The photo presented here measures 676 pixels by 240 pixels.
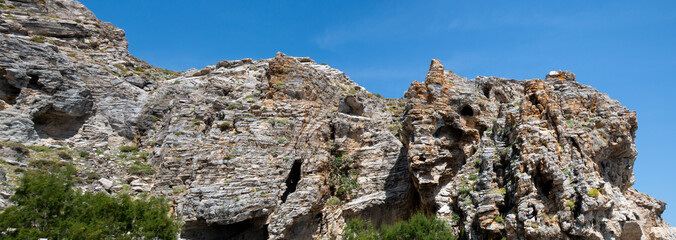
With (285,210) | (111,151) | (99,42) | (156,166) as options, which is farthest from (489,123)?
(99,42)

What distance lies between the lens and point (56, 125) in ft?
130

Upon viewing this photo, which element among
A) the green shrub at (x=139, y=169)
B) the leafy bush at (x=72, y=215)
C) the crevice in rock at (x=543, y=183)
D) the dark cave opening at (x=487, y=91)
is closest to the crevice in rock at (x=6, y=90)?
the green shrub at (x=139, y=169)

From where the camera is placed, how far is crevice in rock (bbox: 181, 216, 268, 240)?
103 feet

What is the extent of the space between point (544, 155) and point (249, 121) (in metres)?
22.6

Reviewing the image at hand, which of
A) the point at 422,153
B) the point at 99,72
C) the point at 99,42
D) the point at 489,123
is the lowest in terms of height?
the point at 422,153

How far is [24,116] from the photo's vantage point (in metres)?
36.9

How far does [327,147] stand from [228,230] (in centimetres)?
1075

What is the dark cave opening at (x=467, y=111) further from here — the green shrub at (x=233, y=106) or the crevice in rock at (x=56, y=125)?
the crevice in rock at (x=56, y=125)

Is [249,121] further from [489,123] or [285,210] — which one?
[489,123]

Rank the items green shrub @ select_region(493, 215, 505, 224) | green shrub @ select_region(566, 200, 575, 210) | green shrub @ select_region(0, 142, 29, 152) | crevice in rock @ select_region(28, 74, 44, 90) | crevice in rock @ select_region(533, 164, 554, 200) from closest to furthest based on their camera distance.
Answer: green shrub @ select_region(566, 200, 575, 210) < crevice in rock @ select_region(533, 164, 554, 200) < green shrub @ select_region(493, 215, 505, 224) < green shrub @ select_region(0, 142, 29, 152) < crevice in rock @ select_region(28, 74, 44, 90)

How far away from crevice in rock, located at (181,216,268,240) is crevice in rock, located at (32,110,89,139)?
1716cm

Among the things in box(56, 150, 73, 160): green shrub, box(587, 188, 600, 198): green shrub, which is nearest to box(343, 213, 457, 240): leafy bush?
box(587, 188, 600, 198): green shrub

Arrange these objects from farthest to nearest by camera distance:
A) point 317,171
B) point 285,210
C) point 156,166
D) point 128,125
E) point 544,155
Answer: point 128,125 < point 156,166 < point 317,171 < point 285,210 < point 544,155

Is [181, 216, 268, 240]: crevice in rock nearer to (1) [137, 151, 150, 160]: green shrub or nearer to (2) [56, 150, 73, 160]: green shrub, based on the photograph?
(1) [137, 151, 150, 160]: green shrub
